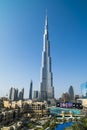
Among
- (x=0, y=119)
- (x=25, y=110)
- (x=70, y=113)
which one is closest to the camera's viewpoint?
(x=0, y=119)

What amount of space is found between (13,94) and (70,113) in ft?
341

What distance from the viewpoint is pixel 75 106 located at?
308 ft

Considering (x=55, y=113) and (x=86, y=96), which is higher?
(x=86, y=96)

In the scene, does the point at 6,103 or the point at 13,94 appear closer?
the point at 6,103

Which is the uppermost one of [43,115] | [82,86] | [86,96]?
[82,86]

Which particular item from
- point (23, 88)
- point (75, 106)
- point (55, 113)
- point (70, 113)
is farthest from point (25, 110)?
point (23, 88)

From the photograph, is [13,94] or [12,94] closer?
[13,94]

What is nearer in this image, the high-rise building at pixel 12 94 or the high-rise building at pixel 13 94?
the high-rise building at pixel 13 94

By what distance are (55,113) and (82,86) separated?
54334mm

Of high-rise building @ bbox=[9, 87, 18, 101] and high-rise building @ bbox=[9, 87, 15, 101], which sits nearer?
high-rise building @ bbox=[9, 87, 18, 101]

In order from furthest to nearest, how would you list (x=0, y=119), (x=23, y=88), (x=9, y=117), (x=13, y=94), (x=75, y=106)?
(x=23, y=88) < (x=13, y=94) < (x=75, y=106) < (x=9, y=117) < (x=0, y=119)

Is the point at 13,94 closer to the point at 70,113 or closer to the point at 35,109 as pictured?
the point at 35,109

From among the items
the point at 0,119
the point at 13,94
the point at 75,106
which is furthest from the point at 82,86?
the point at 0,119

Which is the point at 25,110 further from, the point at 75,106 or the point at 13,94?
the point at 13,94
